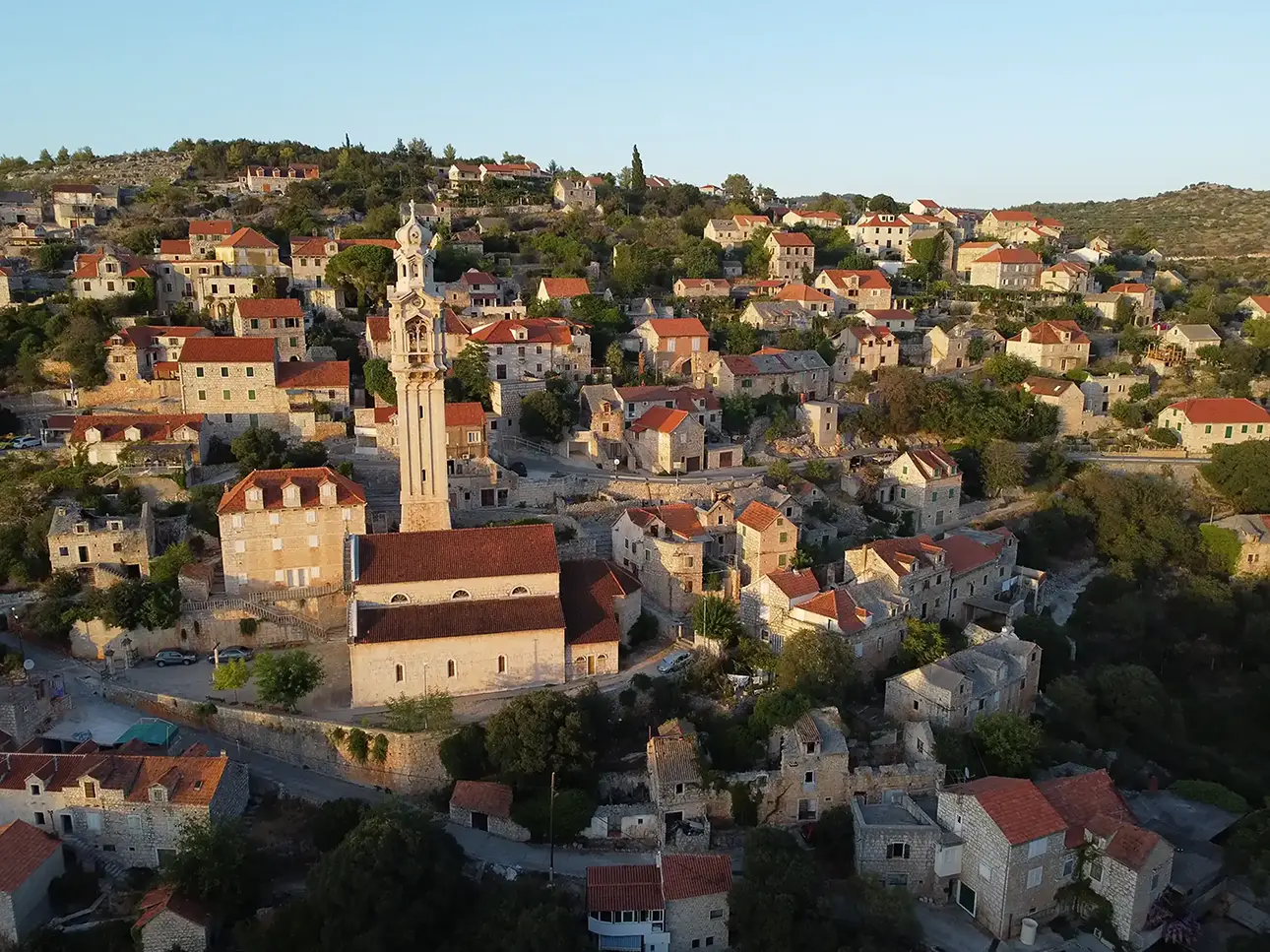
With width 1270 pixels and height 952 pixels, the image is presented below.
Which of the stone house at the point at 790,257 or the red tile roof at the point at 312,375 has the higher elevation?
the stone house at the point at 790,257

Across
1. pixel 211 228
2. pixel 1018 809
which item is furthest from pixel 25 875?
pixel 211 228

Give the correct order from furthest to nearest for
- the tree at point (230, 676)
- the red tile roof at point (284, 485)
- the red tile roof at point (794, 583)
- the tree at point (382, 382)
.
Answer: the tree at point (382, 382) → the red tile roof at point (284, 485) → the red tile roof at point (794, 583) → the tree at point (230, 676)

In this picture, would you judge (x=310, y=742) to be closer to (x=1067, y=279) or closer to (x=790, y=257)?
(x=790, y=257)

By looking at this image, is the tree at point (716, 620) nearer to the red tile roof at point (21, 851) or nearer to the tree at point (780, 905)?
the tree at point (780, 905)

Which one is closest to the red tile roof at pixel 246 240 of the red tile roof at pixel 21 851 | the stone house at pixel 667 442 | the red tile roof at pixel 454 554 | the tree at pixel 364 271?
the tree at pixel 364 271

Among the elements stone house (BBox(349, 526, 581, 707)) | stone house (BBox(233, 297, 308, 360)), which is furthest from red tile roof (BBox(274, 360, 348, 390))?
stone house (BBox(349, 526, 581, 707))

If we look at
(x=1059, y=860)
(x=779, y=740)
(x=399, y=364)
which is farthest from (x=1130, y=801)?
(x=399, y=364)

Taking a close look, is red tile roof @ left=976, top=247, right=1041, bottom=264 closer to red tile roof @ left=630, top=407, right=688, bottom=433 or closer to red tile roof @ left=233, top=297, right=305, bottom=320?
red tile roof @ left=630, top=407, right=688, bottom=433

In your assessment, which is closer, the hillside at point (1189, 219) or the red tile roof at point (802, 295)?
the red tile roof at point (802, 295)
